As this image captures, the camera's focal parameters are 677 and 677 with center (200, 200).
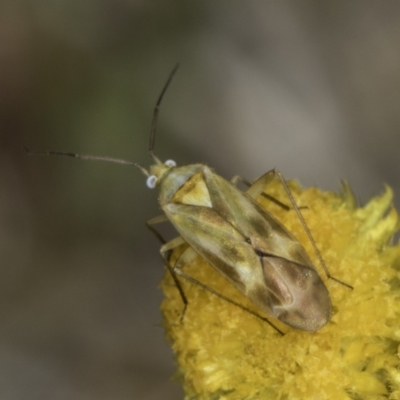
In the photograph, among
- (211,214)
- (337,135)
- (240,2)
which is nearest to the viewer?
(211,214)

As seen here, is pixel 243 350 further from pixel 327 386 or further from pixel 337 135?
pixel 337 135

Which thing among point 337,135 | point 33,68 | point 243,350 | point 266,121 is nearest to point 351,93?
point 337,135

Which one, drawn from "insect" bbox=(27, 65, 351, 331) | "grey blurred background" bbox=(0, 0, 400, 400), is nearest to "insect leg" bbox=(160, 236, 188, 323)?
"insect" bbox=(27, 65, 351, 331)

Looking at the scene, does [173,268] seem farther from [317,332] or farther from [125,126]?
[125,126]

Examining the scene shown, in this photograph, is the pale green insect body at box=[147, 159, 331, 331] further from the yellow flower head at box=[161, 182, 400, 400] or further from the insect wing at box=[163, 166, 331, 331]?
the yellow flower head at box=[161, 182, 400, 400]

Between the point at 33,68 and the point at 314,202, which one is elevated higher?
the point at 33,68

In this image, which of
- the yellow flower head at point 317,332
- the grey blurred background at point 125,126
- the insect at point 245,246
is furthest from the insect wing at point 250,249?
the grey blurred background at point 125,126

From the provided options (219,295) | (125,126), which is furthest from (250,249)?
Result: (125,126)
